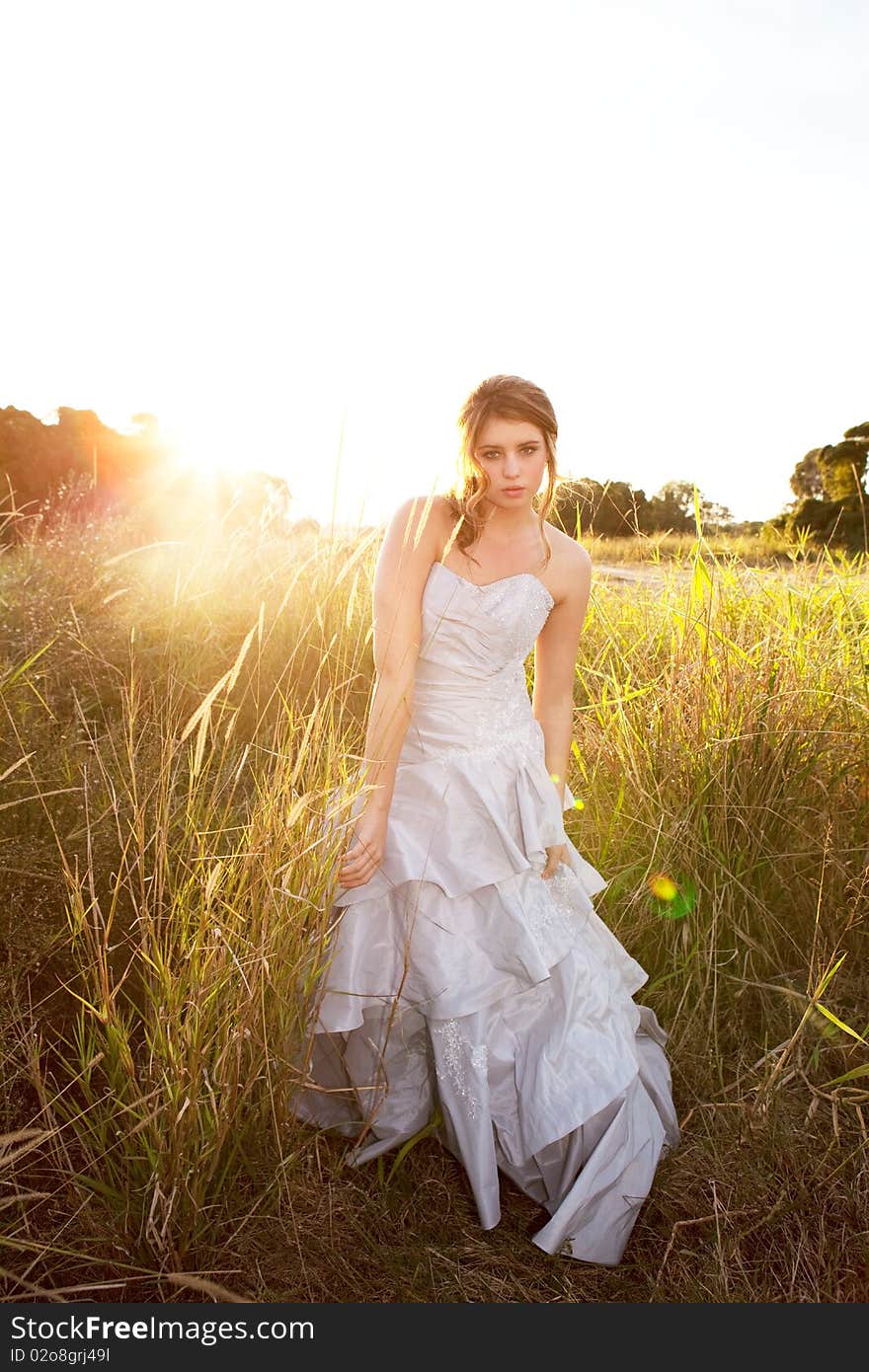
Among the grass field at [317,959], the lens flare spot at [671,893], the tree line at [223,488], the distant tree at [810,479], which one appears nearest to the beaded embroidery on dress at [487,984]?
the grass field at [317,959]

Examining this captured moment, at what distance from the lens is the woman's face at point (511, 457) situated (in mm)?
2186

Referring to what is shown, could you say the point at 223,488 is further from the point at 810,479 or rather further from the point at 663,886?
the point at 810,479

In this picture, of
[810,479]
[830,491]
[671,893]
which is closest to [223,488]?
[671,893]

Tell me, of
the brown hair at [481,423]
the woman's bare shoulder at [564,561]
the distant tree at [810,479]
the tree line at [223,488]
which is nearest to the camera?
the brown hair at [481,423]

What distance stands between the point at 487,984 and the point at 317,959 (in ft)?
1.67

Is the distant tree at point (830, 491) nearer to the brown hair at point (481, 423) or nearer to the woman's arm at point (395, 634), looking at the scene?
the brown hair at point (481, 423)

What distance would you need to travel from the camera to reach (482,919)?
2154 millimetres

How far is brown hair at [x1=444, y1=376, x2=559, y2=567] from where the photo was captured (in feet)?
7.14

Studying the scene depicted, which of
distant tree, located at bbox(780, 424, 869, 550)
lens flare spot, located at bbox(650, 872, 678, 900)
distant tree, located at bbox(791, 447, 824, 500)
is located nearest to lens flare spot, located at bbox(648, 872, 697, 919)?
lens flare spot, located at bbox(650, 872, 678, 900)

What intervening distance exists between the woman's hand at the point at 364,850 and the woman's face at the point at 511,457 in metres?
0.80

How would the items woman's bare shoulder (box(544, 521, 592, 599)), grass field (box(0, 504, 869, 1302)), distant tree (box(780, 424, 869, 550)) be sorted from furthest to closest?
distant tree (box(780, 424, 869, 550)), woman's bare shoulder (box(544, 521, 592, 599)), grass field (box(0, 504, 869, 1302))

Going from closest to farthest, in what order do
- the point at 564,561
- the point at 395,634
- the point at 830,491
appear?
1. the point at 395,634
2. the point at 564,561
3. the point at 830,491

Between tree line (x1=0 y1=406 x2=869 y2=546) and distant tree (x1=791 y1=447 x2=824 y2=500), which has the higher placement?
distant tree (x1=791 y1=447 x2=824 y2=500)

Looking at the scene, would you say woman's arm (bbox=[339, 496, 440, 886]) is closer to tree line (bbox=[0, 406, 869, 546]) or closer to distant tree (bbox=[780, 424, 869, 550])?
tree line (bbox=[0, 406, 869, 546])
